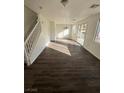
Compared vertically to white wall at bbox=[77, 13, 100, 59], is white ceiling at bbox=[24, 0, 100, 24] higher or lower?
higher

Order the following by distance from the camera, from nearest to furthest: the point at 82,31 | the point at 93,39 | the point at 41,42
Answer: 1. the point at 93,39
2. the point at 41,42
3. the point at 82,31

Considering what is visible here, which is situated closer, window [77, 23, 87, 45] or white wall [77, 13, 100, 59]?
white wall [77, 13, 100, 59]

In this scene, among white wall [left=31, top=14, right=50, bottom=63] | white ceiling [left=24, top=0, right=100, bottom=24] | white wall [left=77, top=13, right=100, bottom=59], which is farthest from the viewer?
white wall [left=77, top=13, right=100, bottom=59]

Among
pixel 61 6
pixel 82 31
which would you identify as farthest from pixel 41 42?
pixel 82 31

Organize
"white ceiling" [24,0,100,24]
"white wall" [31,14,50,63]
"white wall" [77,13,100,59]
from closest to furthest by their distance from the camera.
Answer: "white ceiling" [24,0,100,24] < "white wall" [31,14,50,63] < "white wall" [77,13,100,59]

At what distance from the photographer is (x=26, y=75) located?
3707 mm

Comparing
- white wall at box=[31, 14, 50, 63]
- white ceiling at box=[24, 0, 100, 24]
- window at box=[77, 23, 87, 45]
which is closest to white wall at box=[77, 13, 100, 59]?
white ceiling at box=[24, 0, 100, 24]

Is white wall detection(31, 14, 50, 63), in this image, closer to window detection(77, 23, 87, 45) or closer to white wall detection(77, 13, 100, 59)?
white wall detection(77, 13, 100, 59)

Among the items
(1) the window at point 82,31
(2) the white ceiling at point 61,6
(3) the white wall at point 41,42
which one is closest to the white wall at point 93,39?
(2) the white ceiling at point 61,6

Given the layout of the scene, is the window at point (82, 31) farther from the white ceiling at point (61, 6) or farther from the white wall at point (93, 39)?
the white ceiling at point (61, 6)

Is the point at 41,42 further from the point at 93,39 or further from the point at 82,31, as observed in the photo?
the point at 82,31
